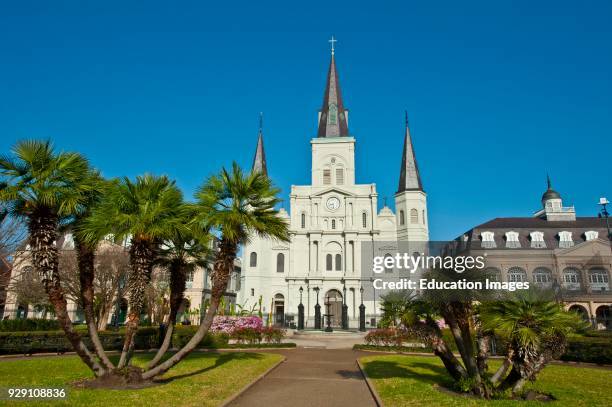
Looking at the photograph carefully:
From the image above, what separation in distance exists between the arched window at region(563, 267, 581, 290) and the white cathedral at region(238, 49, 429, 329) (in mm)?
14725

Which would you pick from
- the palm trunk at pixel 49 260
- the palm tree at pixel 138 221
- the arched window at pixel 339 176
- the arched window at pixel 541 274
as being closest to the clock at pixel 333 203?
the arched window at pixel 339 176

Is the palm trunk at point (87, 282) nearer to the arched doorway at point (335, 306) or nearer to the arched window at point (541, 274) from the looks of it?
the arched doorway at point (335, 306)

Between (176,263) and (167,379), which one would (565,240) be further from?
(167,379)

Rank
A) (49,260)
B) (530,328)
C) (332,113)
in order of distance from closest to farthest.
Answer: (530,328)
(49,260)
(332,113)

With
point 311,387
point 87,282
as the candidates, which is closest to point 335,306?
point 311,387

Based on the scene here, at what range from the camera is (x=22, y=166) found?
1080 centimetres

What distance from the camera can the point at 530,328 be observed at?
386 inches

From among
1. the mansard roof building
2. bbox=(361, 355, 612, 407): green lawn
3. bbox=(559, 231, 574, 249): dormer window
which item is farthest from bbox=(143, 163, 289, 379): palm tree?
bbox=(559, 231, 574, 249): dormer window

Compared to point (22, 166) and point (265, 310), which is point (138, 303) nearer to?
point (22, 166)

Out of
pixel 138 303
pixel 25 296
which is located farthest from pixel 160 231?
pixel 25 296

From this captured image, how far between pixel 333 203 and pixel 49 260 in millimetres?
43618

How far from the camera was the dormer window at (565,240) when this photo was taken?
45.8 meters

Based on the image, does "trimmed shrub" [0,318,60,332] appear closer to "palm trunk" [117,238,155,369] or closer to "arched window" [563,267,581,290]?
"palm trunk" [117,238,155,369]

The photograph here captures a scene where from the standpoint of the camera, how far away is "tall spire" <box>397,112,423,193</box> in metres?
51.5
